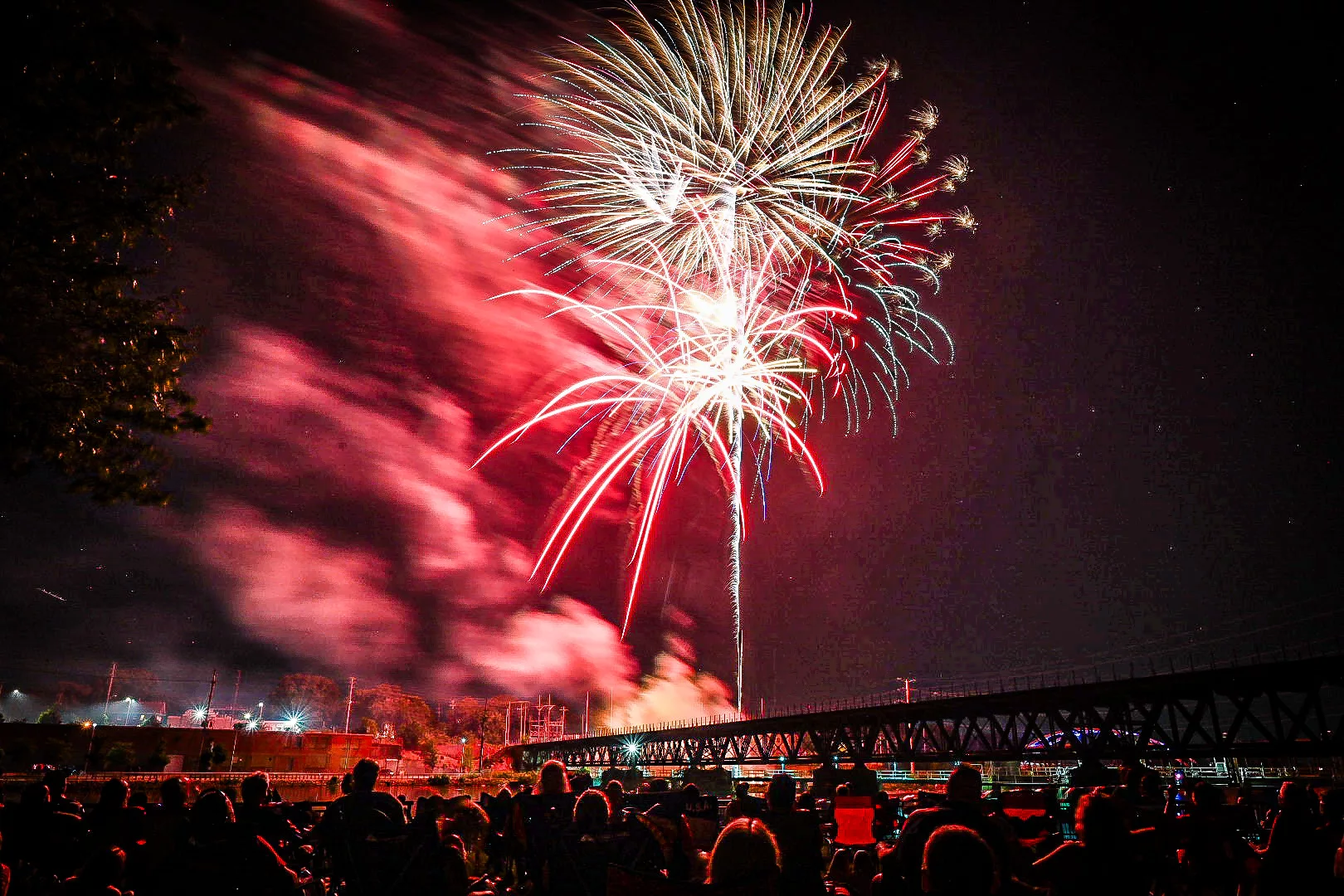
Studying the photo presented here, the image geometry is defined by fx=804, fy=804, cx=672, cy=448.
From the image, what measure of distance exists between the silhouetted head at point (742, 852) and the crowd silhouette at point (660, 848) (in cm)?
1

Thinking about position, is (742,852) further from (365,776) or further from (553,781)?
(365,776)

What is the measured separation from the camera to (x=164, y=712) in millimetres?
171375

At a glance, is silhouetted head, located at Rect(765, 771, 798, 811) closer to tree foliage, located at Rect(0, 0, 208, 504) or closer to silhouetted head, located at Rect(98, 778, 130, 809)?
silhouetted head, located at Rect(98, 778, 130, 809)

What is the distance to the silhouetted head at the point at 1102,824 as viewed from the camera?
5195 mm

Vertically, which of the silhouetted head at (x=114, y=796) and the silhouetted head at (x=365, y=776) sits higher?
the silhouetted head at (x=365, y=776)

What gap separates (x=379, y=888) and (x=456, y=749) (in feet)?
590

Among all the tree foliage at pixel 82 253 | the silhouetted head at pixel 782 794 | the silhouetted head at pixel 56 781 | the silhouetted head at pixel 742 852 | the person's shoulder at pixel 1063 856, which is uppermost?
the tree foliage at pixel 82 253

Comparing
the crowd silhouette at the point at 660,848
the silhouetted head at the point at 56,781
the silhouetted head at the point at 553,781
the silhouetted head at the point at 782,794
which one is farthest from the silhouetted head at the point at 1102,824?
the silhouetted head at the point at 56,781

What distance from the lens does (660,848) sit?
24.5 ft

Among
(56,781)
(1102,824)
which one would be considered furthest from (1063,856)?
(56,781)

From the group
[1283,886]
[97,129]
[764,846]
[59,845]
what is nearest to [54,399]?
[97,129]

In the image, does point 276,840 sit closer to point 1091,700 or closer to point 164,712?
point 1091,700

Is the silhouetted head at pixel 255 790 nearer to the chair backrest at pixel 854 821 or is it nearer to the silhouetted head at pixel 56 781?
the silhouetted head at pixel 56 781

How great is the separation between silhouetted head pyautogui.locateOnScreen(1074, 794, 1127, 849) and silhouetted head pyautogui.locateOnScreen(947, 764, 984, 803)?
151 cm
